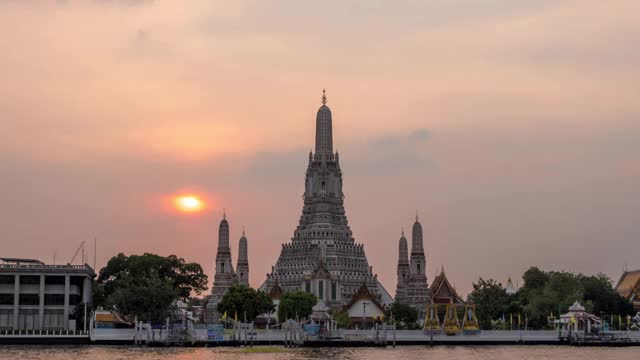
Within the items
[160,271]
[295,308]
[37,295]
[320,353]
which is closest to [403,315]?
[295,308]

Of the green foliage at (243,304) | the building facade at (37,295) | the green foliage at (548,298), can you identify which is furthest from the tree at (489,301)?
the building facade at (37,295)

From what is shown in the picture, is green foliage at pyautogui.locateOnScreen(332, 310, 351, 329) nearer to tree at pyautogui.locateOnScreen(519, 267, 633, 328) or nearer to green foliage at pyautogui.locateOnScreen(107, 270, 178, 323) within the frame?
tree at pyautogui.locateOnScreen(519, 267, 633, 328)

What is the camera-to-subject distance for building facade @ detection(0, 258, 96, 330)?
14225cm

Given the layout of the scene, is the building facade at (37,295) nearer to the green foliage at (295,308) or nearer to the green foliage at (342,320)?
the green foliage at (295,308)

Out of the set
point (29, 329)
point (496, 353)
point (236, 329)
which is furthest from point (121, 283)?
point (496, 353)

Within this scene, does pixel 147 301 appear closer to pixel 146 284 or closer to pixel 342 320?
pixel 146 284

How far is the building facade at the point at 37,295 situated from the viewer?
467 feet

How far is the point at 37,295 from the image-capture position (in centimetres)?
14350

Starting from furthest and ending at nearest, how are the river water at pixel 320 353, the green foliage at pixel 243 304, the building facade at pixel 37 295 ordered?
the green foliage at pixel 243 304, the building facade at pixel 37 295, the river water at pixel 320 353

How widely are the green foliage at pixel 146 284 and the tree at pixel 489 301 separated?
3850 centimetres

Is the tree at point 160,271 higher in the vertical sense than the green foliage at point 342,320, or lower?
higher

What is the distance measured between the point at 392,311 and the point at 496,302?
51.9ft

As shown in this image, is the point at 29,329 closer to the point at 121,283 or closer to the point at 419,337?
the point at 121,283

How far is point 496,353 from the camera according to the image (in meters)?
113
